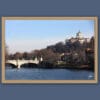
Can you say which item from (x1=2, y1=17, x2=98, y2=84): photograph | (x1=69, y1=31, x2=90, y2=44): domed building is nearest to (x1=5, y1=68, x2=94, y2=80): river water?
(x1=2, y1=17, x2=98, y2=84): photograph

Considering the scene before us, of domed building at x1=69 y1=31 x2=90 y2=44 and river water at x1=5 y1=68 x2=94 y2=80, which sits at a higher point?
domed building at x1=69 y1=31 x2=90 y2=44

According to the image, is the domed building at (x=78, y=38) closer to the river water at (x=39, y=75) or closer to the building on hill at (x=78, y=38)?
the building on hill at (x=78, y=38)

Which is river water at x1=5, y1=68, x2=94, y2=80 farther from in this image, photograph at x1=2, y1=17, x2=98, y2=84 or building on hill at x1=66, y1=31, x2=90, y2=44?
building on hill at x1=66, y1=31, x2=90, y2=44

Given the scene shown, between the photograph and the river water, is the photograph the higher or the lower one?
the higher one

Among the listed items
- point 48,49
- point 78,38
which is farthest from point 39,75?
point 78,38

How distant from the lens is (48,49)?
235 cm

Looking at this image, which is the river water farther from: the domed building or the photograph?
the domed building

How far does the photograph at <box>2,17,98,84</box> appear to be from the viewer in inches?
92.0

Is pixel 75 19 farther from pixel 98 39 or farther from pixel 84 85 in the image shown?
pixel 84 85

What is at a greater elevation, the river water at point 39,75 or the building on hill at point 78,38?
the building on hill at point 78,38

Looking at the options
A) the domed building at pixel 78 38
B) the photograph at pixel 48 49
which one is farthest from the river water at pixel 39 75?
the domed building at pixel 78 38

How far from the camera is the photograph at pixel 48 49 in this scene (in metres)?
2.34

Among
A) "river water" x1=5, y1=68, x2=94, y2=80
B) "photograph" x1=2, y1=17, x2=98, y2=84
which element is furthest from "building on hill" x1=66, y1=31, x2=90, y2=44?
"river water" x1=5, y1=68, x2=94, y2=80

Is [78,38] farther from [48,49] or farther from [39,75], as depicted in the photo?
[39,75]
